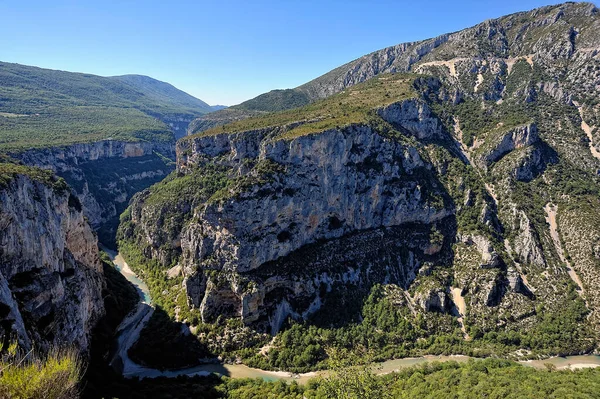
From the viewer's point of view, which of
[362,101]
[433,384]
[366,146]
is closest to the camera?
[433,384]

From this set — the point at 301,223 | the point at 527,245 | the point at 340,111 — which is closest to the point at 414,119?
the point at 340,111

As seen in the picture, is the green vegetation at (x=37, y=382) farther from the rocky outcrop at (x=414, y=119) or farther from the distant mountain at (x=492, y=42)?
the distant mountain at (x=492, y=42)

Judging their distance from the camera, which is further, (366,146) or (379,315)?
(366,146)

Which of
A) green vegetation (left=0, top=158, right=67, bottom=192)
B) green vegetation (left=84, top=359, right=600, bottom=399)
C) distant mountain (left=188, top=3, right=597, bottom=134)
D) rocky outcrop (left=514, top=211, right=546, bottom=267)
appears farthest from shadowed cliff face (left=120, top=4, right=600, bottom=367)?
green vegetation (left=0, top=158, right=67, bottom=192)

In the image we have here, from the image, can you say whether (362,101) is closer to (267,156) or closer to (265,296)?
(267,156)

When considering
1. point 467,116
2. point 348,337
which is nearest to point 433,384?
point 348,337

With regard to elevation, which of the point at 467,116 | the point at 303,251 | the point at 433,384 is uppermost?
the point at 467,116

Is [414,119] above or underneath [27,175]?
above

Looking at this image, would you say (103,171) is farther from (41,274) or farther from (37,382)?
(37,382)
